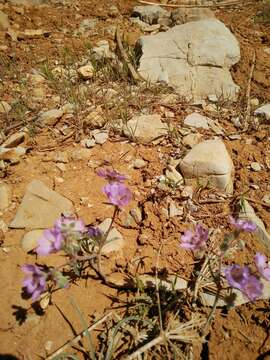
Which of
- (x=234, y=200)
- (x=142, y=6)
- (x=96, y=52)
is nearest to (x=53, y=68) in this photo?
(x=96, y=52)

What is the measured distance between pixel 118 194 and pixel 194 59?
2289 mm

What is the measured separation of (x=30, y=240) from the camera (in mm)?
2299

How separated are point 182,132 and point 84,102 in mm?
932

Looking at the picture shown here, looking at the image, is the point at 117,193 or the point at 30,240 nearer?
the point at 117,193

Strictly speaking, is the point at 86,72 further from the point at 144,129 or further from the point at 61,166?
the point at 61,166

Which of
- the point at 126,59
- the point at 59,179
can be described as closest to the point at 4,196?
the point at 59,179

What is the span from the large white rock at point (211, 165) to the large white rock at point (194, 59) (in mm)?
918

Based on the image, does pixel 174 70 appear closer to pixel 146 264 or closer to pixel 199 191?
pixel 199 191

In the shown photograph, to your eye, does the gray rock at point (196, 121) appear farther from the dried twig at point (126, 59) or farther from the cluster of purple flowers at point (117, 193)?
the cluster of purple flowers at point (117, 193)

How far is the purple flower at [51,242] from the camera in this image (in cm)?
176

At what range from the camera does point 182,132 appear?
2.99 metres

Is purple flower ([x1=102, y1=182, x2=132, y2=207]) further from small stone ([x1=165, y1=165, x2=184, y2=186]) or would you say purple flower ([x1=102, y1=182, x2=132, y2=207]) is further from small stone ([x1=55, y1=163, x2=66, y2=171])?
small stone ([x1=55, y1=163, x2=66, y2=171])

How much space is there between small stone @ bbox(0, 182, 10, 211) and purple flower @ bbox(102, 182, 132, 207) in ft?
3.11

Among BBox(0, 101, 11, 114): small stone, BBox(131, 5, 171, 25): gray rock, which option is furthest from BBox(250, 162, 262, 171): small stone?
BBox(131, 5, 171, 25): gray rock
